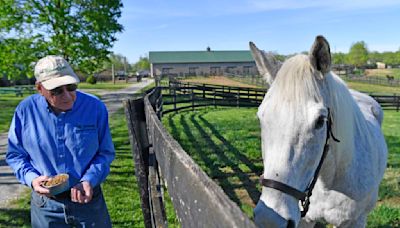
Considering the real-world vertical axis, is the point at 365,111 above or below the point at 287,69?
below

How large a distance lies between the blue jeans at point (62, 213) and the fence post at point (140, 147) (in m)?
0.41

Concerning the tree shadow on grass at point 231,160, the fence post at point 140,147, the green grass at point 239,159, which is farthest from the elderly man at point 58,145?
the tree shadow on grass at point 231,160

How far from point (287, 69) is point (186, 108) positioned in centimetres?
1449

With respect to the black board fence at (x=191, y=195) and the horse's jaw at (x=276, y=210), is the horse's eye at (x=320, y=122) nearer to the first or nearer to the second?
the horse's jaw at (x=276, y=210)

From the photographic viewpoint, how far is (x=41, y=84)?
2.16 meters

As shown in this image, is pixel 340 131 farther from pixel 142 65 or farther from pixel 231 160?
pixel 142 65

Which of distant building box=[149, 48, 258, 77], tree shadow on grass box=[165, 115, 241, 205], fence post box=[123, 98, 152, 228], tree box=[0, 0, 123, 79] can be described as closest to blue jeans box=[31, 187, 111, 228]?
fence post box=[123, 98, 152, 228]

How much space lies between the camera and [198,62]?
79.2 metres

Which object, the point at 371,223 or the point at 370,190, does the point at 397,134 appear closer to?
the point at 371,223

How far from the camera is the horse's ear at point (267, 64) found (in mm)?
2355

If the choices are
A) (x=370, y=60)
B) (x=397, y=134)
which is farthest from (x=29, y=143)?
(x=370, y=60)

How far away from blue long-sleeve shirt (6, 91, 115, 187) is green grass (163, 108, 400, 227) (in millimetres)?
2657

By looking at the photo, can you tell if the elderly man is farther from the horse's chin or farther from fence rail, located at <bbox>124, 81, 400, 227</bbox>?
the horse's chin

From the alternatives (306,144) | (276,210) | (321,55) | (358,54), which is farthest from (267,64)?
(358,54)
